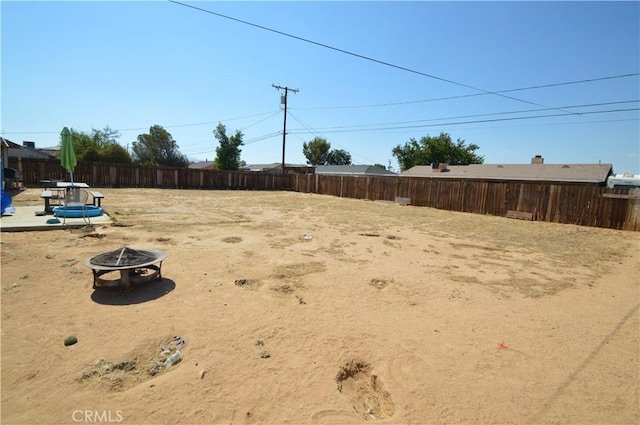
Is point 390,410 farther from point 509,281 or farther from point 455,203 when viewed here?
point 455,203

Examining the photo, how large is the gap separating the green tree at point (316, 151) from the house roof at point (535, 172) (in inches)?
1310

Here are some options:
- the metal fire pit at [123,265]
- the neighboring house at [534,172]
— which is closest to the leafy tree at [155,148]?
the neighboring house at [534,172]

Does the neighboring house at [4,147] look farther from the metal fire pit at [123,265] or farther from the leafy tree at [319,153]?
the leafy tree at [319,153]

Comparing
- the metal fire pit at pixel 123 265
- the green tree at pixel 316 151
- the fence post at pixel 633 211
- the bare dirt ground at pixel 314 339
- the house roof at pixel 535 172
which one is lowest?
the bare dirt ground at pixel 314 339

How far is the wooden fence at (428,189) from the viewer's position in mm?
12445

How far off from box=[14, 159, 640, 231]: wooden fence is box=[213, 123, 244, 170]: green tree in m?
Result: 11.6

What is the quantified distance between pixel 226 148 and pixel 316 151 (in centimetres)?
2531

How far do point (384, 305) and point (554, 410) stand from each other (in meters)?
2.04

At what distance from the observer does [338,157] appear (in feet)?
217

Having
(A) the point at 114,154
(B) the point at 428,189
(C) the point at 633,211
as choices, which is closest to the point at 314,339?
(C) the point at 633,211

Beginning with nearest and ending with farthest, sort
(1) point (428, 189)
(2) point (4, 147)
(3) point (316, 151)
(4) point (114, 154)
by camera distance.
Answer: (2) point (4, 147) → (1) point (428, 189) → (4) point (114, 154) → (3) point (316, 151)

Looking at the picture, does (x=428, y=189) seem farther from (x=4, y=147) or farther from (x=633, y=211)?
(x=4, y=147)

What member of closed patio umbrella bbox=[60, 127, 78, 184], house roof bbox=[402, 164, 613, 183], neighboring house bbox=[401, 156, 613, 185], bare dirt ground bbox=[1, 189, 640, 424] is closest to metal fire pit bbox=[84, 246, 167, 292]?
bare dirt ground bbox=[1, 189, 640, 424]

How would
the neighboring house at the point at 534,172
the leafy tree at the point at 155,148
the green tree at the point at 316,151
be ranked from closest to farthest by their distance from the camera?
1. the neighboring house at the point at 534,172
2. the leafy tree at the point at 155,148
3. the green tree at the point at 316,151
